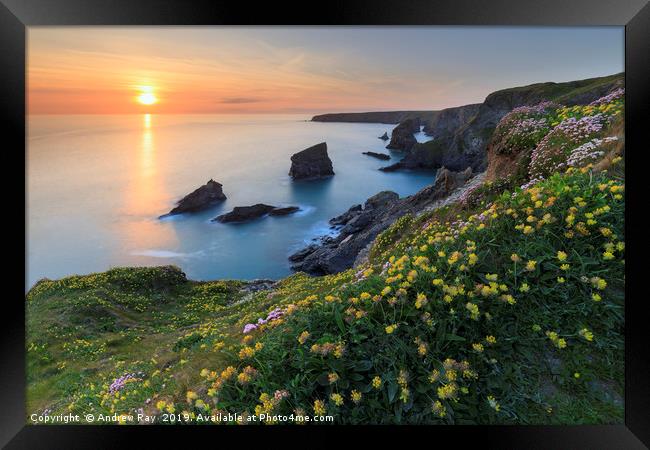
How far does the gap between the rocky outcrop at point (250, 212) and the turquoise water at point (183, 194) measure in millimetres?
703

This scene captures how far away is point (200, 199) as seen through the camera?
1428 inches

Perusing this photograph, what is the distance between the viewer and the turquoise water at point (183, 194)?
65.0 ft

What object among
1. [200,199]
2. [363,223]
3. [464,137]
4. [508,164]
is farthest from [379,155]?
[508,164]

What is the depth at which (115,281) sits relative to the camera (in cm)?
1923

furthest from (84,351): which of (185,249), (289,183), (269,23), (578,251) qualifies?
(289,183)

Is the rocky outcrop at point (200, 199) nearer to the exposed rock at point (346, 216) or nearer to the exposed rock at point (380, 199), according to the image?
the exposed rock at point (346, 216)

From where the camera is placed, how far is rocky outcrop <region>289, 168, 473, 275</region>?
2117 centimetres

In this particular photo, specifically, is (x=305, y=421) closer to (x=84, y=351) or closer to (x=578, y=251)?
(x=578, y=251)

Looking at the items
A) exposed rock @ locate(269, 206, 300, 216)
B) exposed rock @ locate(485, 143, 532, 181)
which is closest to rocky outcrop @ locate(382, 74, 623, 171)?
exposed rock @ locate(269, 206, 300, 216)

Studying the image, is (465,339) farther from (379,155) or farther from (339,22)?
(379,155)

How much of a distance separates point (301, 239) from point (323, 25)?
28.4m

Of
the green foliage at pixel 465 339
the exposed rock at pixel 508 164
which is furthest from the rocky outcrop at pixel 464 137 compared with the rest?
the green foliage at pixel 465 339

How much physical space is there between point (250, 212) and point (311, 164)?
12419mm

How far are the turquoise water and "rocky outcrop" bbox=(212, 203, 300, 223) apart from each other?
70 cm
